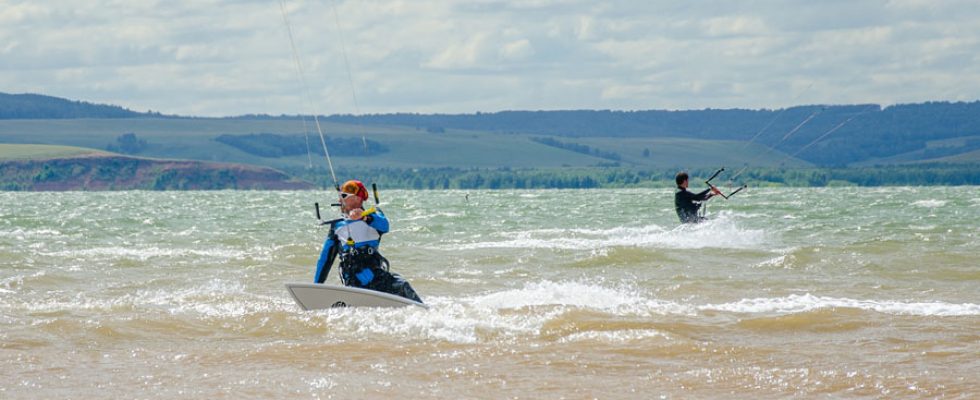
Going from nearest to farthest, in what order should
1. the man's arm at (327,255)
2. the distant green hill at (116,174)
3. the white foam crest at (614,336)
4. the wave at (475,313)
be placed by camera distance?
the white foam crest at (614,336) → the wave at (475,313) → the man's arm at (327,255) → the distant green hill at (116,174)

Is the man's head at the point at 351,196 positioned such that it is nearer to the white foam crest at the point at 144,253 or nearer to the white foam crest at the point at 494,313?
the white foam crest at the point at 494,313

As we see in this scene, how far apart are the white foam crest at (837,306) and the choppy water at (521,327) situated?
34mm

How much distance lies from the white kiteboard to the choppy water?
0.45 ft

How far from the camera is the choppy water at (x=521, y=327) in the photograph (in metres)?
9.42

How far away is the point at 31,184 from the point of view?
588 ft

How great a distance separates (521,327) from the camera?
470 inches

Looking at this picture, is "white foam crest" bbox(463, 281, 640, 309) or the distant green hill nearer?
"white foam crest" bbox(463, 281, 640, 309)

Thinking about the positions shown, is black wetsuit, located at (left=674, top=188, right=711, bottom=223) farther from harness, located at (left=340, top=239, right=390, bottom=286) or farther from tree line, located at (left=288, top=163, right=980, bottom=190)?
tree line, located at (left=288, top=163, right=980, bottom=190)

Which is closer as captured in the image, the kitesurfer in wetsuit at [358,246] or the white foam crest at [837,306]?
the kitesurfer in wetsuit at [358,246]

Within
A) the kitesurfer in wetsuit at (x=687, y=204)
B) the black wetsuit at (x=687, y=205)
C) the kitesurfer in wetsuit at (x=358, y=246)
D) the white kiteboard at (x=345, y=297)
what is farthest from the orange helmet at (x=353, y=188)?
the black wetsuit at (x=687, y=205)

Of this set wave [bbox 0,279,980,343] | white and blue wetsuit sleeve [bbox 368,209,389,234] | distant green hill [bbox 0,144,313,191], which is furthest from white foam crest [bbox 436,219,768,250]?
distant green hill [bbox 0,144,313,191]

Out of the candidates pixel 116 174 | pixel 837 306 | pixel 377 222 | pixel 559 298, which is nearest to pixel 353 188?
pixel 377 222

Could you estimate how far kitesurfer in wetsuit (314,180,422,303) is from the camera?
12.4 metres

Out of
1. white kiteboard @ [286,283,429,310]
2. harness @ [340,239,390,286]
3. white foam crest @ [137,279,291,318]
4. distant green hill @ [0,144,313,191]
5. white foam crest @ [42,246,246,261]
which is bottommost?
distant green hill @ [0,144,313,191]
